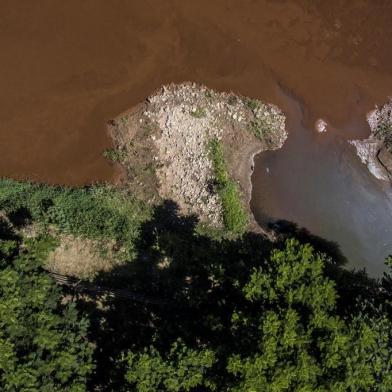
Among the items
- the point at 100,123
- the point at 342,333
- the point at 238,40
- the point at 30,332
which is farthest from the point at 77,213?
the point at 342,333

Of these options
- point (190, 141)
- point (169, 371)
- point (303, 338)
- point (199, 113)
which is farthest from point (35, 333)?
point (199, 113)

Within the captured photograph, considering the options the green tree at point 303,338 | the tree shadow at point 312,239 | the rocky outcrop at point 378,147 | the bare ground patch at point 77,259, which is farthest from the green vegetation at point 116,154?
the rocky outcrop at point 378,147

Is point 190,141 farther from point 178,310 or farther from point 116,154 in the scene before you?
point 178,310

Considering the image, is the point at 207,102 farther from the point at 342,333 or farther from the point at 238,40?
the point at 342,333

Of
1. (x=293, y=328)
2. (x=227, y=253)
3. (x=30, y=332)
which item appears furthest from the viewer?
(x=227, y=253)

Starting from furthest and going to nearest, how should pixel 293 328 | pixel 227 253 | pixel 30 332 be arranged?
1. pixel 227 253
2. pixel 30 332
3. pixel 293 328

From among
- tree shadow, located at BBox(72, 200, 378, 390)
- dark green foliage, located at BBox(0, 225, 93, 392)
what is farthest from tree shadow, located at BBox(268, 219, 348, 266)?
dark green foliage, located at BBox(0, 225, 93, 392)

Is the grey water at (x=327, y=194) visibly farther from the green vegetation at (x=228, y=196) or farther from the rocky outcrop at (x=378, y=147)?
the green vegetation at (x=228, y=196)
